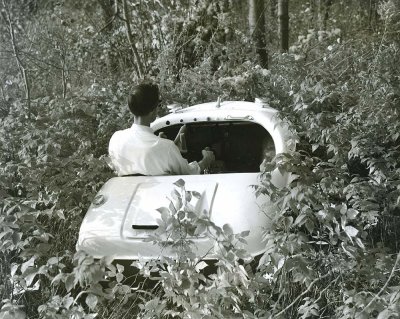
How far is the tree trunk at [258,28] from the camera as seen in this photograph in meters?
8.62

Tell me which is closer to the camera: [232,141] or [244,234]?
[244,234]

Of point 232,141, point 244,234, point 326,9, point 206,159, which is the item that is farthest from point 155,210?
point 326,9

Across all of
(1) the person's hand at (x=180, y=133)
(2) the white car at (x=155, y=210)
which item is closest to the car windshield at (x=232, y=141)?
(1) the person's hand at (x=180, y=133)

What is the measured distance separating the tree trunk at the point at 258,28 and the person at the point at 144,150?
5167mm

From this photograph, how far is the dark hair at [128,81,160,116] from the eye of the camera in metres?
3.68

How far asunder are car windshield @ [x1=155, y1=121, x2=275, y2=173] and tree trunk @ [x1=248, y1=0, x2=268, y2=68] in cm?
415

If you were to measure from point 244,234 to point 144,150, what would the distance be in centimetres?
117

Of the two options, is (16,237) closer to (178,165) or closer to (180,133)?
(178,165)

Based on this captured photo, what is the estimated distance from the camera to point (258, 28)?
8656 millimetres

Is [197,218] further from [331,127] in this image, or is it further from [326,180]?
[331,127]

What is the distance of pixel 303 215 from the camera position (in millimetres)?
2729

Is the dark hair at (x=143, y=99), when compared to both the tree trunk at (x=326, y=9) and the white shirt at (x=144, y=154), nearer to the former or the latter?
the white shirt at (x=144, y=154)

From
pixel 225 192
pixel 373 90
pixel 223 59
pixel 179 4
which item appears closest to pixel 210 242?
pixel 225 192

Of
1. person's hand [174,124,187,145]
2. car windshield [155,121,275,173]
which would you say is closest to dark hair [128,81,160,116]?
person's hand [174,124,187,145]
